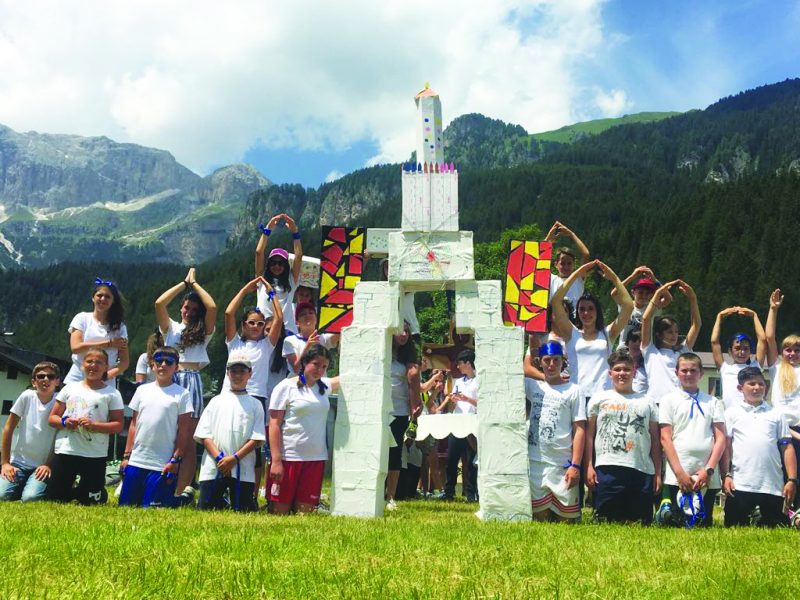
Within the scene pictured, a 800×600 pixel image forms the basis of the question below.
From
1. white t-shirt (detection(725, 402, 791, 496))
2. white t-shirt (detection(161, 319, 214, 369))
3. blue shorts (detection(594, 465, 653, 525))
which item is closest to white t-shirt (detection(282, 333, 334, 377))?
white t-shirt (detection(161, 319, 214, 369))

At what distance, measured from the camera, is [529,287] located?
9773 millimetres

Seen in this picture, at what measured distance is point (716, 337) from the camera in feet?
30.3

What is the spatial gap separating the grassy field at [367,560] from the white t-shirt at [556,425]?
127cm

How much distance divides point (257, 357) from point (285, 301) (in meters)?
1.20

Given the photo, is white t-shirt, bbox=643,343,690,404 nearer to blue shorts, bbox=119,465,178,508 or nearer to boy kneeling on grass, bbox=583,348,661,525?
boy kneeling on grass, bbox=583,348,661,525

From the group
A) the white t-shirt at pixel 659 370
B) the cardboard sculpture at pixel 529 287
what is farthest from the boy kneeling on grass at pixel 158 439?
the white t-shirt at pixel 659 370

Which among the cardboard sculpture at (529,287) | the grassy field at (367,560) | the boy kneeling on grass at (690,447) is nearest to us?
the grassy field at (367,560)

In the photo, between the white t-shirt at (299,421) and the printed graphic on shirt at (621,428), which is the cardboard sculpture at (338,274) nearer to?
the white t-shirt at (299,421)

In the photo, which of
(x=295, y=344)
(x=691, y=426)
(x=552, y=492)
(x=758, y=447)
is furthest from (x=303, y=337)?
(x=758, y=447)

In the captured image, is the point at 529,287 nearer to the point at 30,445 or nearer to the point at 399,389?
the point at 399,389

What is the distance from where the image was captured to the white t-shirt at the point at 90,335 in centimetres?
839

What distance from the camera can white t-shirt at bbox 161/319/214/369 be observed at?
8.55 meters

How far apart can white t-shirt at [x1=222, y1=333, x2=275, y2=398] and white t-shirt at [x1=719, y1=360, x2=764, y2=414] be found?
5.20 metres

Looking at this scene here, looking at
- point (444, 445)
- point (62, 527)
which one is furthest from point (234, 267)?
point (62, 527)
